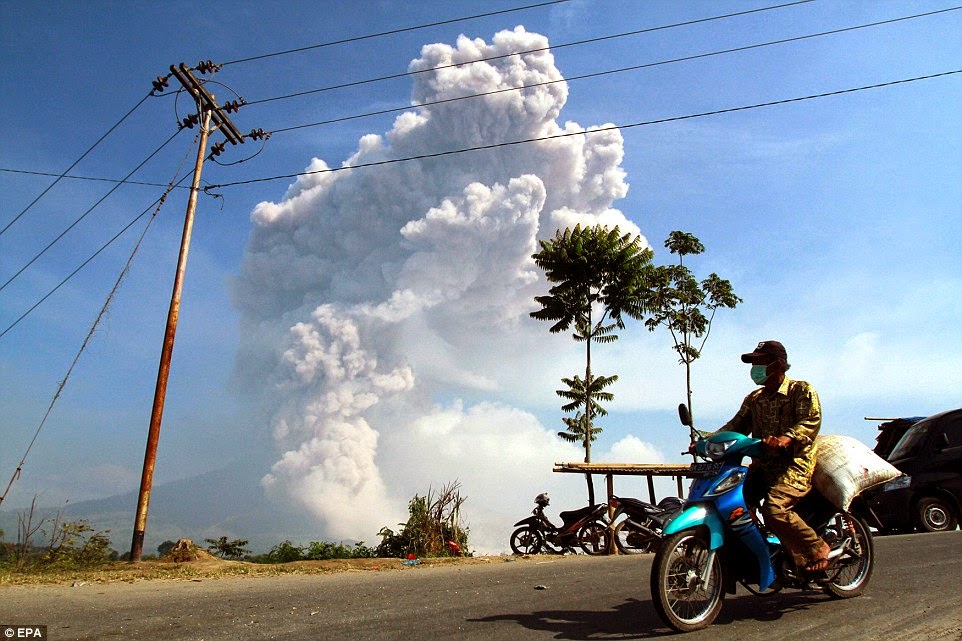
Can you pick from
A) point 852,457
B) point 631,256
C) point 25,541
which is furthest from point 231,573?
point 631,256

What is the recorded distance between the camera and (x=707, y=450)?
446cm

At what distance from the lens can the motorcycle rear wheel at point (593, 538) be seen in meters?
14.7

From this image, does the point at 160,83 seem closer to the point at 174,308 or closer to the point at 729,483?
the point at 174,308

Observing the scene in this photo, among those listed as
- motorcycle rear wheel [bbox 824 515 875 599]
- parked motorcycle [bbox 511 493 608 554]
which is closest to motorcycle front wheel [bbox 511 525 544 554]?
parked motorcycle [bbox 511 493 608 554]

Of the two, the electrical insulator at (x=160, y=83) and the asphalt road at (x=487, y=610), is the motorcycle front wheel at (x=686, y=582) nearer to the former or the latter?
the asphalt road at (x=487, y=610)

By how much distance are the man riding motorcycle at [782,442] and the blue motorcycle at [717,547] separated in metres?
0.13

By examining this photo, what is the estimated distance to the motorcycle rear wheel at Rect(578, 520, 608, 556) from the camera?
14.7 meters

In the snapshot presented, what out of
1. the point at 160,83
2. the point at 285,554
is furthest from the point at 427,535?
the point at 160,83

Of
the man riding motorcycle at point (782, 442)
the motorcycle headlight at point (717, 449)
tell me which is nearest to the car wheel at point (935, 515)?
the man riding motorcycle at point (782, 442)

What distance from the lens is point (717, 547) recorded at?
4254 millimetres

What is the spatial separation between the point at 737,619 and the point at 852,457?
158cm
